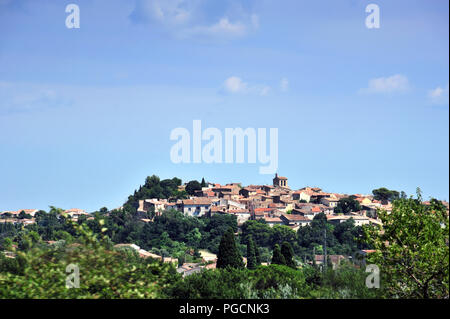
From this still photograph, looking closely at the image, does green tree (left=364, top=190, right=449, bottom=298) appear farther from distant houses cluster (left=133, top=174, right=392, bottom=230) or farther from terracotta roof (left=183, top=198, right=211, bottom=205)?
terracotta roof (left=183, top=198, right=211, bottom=205)

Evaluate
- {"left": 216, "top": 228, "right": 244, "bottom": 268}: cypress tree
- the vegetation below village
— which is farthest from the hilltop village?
the vegetation below village

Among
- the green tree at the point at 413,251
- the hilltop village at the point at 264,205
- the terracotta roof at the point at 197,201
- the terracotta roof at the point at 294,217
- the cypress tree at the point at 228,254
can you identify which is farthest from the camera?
the terracotta roof at the point at 197,201

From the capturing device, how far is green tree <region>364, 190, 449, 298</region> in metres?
11.3

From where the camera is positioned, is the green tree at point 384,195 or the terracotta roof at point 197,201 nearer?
the terracotta roof at point 197,201

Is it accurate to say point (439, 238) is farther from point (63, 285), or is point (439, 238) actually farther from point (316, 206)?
point (316, 206)

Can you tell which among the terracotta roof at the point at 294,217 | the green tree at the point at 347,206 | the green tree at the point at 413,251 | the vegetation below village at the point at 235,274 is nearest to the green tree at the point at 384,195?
the green tree at the point at 347,206

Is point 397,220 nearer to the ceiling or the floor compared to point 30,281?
nearer to the ceiling

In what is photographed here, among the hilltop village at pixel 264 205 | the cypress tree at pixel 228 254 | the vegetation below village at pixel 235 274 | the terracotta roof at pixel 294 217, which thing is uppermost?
the hilltop village at pixel 264 205

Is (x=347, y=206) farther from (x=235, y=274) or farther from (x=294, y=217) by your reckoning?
(x=235, y=274)

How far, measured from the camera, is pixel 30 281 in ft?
30.6

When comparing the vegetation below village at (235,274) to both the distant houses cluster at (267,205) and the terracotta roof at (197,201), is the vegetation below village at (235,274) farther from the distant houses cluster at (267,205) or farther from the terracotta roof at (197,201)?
the terracotta roof at (197,201)

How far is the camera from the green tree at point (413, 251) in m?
11.3
